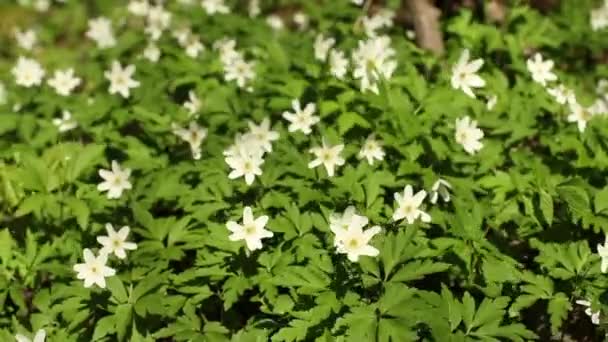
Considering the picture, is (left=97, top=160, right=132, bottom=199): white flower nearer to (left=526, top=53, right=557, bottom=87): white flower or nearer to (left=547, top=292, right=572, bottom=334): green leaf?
(left=547, top=292, right=572, bottom=334): green leaf

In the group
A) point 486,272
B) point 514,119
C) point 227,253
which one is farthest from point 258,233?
point 514,119

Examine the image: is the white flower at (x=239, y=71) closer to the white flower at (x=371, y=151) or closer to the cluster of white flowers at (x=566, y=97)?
the white flower at (x=371, y=151)

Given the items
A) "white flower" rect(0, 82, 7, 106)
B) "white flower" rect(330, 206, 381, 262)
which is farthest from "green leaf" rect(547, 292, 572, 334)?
"white flower" rect(0, 82, 7, 106)

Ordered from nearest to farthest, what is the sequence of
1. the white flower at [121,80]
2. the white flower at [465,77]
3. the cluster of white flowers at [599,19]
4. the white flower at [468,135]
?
the white flower at [468,135]
the white flower at [465,77]
the white flower at [121,80]
the cluster of white flowers at [599,19]

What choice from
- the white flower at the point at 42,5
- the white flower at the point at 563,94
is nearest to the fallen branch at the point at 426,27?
the white flower at the point at 563,94

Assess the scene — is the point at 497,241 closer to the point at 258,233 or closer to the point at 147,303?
the point at 258,233

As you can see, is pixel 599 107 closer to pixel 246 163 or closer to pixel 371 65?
pixel 371 65
